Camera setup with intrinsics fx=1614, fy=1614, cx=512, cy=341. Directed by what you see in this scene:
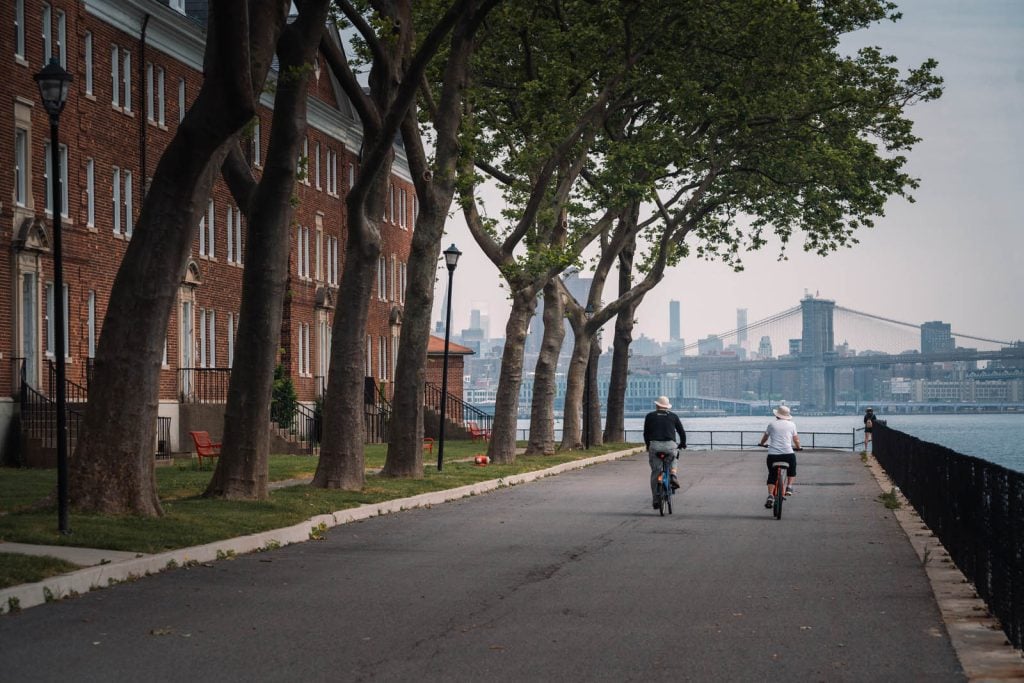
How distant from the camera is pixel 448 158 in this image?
3130 centimetres

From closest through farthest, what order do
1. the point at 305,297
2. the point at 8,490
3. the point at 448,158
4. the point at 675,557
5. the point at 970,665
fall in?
the point at 970,665 → the point at 675,557 → the point at 8,490 → the point at 448,158 → the point at 305,297

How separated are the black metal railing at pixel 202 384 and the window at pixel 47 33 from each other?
10.5 m

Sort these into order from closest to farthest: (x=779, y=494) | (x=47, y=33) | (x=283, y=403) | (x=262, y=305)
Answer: (x=262, y=305) → (x=779, y=494) → (x=47, y=33) → (x=283, y=403)

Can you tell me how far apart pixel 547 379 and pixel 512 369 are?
20.6 feet

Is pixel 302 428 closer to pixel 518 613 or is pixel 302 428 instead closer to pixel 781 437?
pixel 781 437

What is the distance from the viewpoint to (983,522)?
13.1 metres

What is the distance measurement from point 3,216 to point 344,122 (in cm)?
2441

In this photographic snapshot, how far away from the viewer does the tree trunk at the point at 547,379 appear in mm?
46469

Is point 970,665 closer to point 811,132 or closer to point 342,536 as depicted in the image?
point 342,536

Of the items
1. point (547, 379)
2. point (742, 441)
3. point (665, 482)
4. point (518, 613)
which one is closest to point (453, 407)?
point (547, 379)

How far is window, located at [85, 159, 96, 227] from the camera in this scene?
122 ft

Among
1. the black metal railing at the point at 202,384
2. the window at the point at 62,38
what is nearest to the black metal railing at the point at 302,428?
the black metal railing at the point at 202,384

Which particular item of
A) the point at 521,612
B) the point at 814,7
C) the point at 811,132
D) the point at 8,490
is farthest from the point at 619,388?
the point at 521,612

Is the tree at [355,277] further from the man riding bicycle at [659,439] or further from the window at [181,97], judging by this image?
the window at [181,97]
